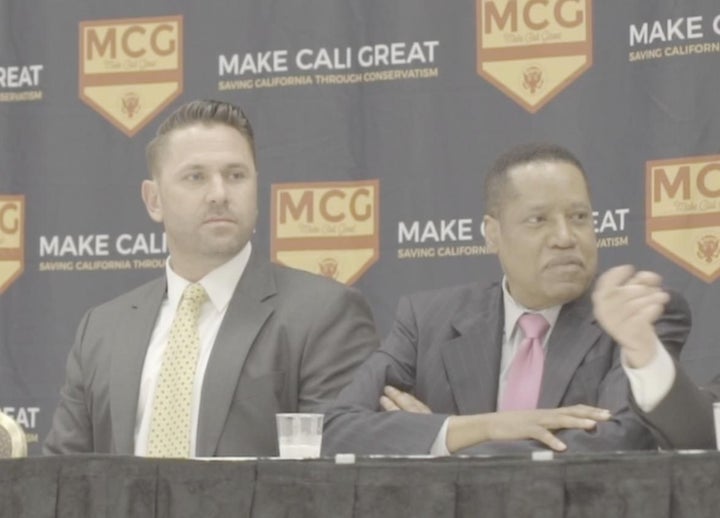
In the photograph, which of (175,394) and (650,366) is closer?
(650,366)

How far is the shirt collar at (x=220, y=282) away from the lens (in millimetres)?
4023

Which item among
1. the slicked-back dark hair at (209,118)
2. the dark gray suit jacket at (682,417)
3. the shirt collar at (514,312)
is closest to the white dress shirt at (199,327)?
the slicked-back dark hair at (209,118)

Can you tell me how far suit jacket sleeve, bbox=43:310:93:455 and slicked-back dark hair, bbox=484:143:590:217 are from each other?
1.27 meters

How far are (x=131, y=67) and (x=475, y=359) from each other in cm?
251

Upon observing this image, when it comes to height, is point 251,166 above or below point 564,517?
above

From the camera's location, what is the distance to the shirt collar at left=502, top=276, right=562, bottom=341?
3592 mm

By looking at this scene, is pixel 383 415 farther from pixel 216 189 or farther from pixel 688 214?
pixel 688 214

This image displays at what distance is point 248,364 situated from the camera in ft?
12.8

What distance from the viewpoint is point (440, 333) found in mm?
3725

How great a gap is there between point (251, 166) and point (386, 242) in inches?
48.5

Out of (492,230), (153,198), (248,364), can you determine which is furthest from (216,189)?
(492,230)

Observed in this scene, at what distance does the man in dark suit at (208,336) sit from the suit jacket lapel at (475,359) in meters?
0.37

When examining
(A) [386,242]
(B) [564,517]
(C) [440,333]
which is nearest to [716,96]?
(A) [386,242]

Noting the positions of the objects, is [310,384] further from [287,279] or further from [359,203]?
[359,203]
